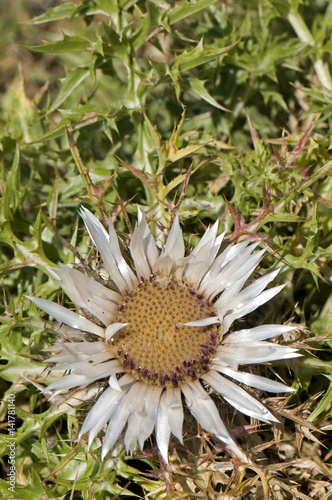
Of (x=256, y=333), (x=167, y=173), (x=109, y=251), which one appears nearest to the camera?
(x=256, y=333)

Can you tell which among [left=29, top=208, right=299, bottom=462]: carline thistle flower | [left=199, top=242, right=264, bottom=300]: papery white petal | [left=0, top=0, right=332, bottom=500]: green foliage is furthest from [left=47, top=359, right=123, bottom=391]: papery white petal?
[left=199, top=242, right=264, bottom=300]: papery white petal

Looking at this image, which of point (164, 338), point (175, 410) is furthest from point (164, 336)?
point (175, 410)

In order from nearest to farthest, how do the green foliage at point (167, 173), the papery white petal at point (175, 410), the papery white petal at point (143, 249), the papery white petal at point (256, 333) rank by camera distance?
the papery white petal at point (175, 410), the papery white petal at point (256, 333), the papery white petal at point (143, 249), the green foliage at point (167, 173)

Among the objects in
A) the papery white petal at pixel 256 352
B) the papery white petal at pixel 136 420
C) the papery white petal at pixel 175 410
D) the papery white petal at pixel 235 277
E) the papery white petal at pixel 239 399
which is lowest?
the papery white petal at pixel 239 399

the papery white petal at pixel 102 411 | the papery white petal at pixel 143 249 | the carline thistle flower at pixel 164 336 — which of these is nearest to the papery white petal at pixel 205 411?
the carline thistle flower at pixel 164 336

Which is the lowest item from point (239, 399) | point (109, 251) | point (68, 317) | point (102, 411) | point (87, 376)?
point (239, 399)

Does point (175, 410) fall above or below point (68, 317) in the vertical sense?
below

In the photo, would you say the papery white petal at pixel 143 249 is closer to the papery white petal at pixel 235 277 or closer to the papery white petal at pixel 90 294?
the papery white petal at pixel 90 294

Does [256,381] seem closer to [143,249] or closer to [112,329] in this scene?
[112,329]
